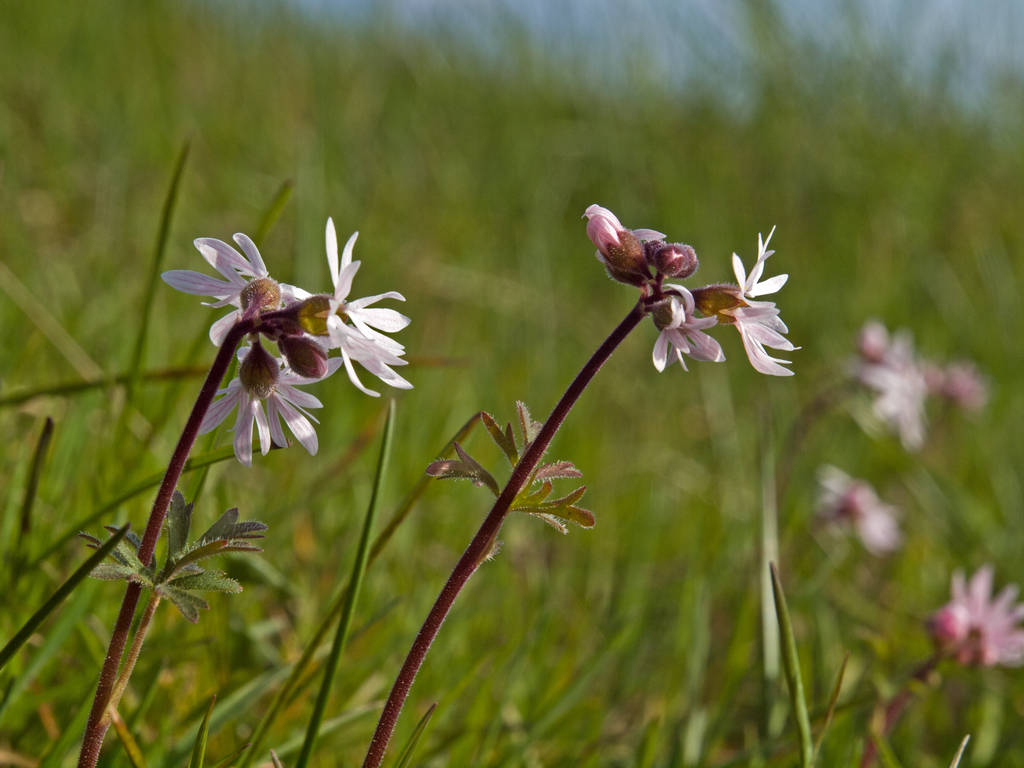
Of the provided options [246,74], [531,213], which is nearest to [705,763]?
[531,213]

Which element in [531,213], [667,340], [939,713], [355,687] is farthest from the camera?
[531,213]

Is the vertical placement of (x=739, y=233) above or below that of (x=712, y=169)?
below

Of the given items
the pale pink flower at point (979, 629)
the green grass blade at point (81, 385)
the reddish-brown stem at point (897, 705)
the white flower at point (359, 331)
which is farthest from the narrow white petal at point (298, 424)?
the pale pink flower at point (979, 629)

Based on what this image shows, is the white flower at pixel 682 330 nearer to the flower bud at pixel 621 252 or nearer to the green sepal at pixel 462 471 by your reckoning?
the flower bud at pixel 621 252

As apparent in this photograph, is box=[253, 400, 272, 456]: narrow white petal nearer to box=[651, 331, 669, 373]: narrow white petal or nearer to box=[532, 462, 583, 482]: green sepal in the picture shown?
box=[532, 462, 583, 482]: green sepal

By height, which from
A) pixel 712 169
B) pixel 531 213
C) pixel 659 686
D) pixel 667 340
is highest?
pixel 712 169

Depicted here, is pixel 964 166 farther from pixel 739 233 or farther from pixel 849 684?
pixel 849 684
